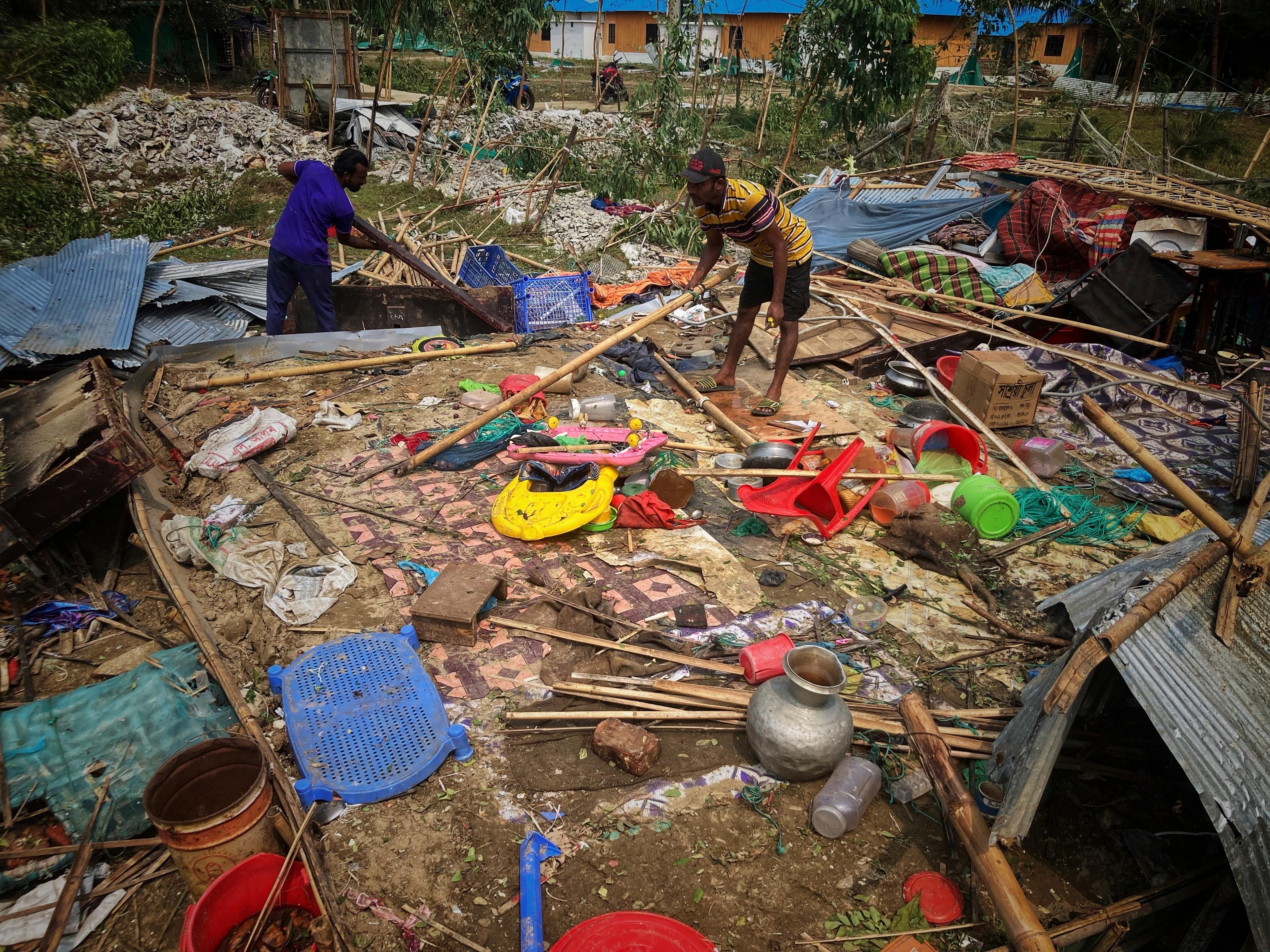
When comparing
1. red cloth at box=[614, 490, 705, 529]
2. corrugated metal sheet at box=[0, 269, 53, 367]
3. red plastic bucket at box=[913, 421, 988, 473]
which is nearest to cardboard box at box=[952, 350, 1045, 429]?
red plastic bucket at box=[913, 421, 988, 473]

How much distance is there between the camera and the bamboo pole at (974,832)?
2.20 metres

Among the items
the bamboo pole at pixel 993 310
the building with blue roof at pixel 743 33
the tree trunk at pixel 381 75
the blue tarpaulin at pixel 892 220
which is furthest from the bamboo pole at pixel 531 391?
the building with blue roof at pixel 743 33

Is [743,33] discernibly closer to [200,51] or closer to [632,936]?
[200,51]

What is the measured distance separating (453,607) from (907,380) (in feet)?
16.8

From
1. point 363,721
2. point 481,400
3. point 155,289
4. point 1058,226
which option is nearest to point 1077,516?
point 481,400

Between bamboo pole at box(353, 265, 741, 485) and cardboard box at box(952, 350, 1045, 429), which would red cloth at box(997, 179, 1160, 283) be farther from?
bamboo pole at box(353, 265, 741, 485)

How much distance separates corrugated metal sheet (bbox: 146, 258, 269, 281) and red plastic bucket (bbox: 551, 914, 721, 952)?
689 centimetres

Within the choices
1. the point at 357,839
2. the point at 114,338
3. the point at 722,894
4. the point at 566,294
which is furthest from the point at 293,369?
the point at 722,894

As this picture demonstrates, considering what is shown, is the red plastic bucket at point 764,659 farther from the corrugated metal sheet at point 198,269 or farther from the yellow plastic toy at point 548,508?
the corrugated metal sheet at point 198,269

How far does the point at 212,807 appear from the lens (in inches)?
108

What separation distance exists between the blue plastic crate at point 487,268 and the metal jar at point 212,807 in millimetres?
6979

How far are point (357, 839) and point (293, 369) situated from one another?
474 centimetres

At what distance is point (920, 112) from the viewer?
1547 centimetres

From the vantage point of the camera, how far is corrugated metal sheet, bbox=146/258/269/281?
742 centimetres
